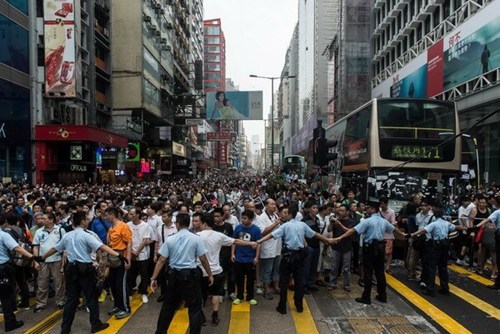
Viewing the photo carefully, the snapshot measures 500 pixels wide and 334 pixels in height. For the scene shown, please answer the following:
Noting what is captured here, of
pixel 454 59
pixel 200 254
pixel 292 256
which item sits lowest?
pixel 292 256

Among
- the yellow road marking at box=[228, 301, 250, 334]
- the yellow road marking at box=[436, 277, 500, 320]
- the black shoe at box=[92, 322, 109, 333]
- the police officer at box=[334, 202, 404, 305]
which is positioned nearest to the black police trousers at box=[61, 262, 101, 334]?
the black shoe at box=[92, 322, 109, 333]

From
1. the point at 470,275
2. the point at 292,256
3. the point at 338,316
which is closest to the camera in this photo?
the point at 338,316

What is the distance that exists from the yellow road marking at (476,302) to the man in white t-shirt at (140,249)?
5.57 meters

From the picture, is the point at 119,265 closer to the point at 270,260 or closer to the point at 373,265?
the point at 270,260

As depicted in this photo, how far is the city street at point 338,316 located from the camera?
20.1ft

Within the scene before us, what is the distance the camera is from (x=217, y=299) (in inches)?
252

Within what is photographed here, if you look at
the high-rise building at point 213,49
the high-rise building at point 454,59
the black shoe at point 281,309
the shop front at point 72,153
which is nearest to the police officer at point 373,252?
the black shoe at point 281,309

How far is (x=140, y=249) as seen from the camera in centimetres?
720

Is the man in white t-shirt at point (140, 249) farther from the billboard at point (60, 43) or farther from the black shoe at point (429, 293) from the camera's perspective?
the billboard at point (60, 43)

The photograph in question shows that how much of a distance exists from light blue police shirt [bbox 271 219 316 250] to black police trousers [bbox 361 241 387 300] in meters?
1.13

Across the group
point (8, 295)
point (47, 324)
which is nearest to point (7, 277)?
point (8, 295)

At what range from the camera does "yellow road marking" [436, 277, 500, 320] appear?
268 inches

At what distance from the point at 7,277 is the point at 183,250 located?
2.64 metres

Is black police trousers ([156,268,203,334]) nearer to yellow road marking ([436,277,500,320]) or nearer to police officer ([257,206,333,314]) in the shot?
police officer ([257,206,333,314])
